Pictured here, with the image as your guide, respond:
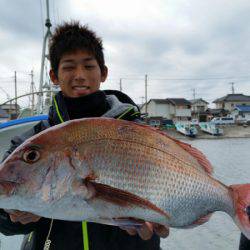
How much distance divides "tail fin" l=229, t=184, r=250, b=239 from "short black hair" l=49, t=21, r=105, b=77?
129 cm

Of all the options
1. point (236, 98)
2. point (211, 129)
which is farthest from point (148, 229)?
point (236, 98)

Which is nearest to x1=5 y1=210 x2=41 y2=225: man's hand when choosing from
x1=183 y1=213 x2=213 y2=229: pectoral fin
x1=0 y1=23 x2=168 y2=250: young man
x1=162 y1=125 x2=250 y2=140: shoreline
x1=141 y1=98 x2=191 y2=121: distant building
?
x1=0 y1=23 x2=168 y2=250: young man

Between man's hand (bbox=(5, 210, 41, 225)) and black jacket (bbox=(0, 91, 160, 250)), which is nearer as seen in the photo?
man's hand (bbox=(5, 210, 41, 225))

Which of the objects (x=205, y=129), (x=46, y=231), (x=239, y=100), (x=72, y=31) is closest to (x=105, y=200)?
(x=46, y=231)

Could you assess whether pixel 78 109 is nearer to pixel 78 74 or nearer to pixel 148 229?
pixel 78 74

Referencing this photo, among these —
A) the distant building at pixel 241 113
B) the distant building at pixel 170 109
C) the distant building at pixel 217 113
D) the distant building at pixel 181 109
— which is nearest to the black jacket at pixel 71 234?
the distant building at pixel 170 109

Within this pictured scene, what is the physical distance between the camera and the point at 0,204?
55.6 inches

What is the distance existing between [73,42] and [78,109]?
0.47 m

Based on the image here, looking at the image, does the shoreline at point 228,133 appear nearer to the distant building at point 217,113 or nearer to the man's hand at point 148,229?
the distant building at point 217,113

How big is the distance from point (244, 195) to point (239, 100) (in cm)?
Answer: 7584

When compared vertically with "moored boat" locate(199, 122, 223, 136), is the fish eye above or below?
above

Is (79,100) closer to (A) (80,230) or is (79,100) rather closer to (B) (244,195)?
(A) (80,230)

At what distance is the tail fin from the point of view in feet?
5.80

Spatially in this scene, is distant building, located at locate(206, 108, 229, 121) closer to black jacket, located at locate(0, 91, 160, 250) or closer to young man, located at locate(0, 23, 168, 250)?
young man, located at locate(0, 23, 168, 250)
